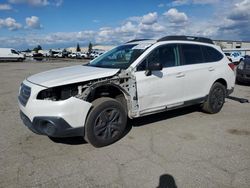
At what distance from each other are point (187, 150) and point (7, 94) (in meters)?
7.06

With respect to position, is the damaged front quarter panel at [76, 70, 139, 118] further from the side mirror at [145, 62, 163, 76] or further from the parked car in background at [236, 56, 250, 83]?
the parked car in background at [236, 56, 250, 83]

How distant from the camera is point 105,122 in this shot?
13.5 feet

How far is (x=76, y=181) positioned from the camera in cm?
313

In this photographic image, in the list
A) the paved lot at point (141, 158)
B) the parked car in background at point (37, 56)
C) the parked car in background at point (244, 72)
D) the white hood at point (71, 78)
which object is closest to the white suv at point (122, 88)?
the white hood at point (71, 78)

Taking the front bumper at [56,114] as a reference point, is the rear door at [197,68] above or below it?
above

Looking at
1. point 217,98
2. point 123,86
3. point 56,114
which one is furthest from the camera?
point 217,98

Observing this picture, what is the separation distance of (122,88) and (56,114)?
126cm

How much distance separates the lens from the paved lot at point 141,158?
10.3 ft

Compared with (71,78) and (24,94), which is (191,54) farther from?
(24,94)

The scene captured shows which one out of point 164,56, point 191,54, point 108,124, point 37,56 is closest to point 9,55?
point 37,56

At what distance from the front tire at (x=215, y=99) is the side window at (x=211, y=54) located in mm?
631

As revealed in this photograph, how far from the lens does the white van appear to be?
120ft

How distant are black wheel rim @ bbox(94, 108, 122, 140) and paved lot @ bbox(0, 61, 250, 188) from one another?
0.71ft

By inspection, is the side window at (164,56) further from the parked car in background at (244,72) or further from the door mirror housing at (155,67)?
the parked car in background at (244,72)
